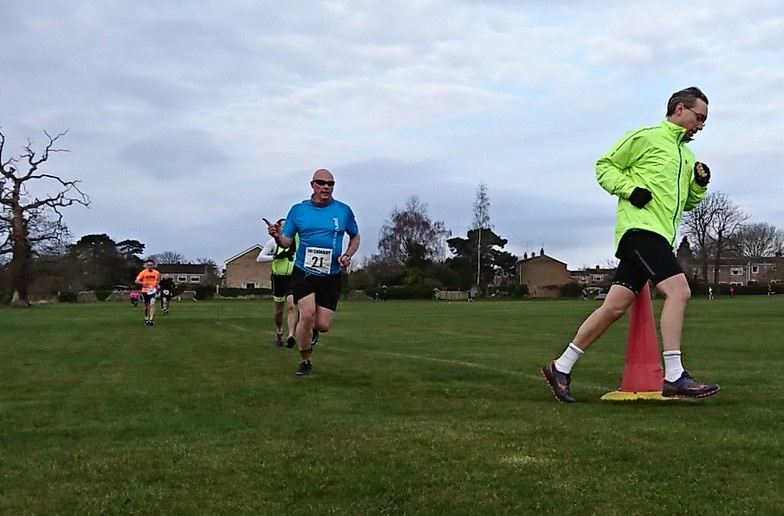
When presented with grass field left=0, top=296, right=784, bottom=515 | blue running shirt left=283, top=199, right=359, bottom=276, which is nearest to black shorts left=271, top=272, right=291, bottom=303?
grass field left=0, top=296, right=784, bottom=515

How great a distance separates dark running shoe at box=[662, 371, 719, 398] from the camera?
567cm

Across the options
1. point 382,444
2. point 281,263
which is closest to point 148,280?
point 281,263

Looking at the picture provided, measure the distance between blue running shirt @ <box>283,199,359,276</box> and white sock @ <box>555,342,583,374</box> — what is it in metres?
3.29

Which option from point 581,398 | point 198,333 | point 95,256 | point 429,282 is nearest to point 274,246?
point 198,333

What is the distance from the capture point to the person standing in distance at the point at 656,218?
579 cm

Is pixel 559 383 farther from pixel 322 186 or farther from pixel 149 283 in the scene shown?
pixel 149 283

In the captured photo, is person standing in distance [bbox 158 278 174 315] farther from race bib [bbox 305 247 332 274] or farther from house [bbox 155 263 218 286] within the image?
house [bbox 155 263 218 286]

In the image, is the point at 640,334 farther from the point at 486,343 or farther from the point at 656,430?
the point at 486,343

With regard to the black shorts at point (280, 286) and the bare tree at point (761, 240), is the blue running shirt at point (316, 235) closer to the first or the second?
the black shorts at point (280, 286)

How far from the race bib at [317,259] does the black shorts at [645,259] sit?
3.58 meters

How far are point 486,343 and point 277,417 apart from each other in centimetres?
866

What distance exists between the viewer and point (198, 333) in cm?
1753

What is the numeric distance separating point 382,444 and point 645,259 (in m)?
2.53

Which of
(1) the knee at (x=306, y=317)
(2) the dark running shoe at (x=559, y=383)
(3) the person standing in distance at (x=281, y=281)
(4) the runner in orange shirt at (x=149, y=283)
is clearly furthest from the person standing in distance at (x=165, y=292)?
(2) the dark running shoe at (x=559, y=383)
